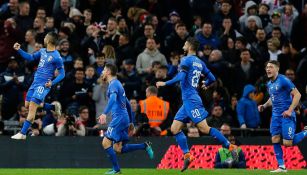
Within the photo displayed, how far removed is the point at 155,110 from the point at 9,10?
594 cm

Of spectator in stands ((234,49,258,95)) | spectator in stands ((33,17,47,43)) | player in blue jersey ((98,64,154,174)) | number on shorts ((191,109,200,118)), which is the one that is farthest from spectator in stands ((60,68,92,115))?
number on shorts ((191,109,200,118))

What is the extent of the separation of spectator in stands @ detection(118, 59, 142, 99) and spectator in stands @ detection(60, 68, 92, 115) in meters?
1.02

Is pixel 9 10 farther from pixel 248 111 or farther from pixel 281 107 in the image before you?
pixel 281 107

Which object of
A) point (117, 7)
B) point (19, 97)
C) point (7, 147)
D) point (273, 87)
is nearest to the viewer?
point (273, 87)

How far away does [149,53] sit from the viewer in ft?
87.6

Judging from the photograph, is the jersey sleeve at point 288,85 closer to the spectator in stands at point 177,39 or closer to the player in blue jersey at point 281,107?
the player in blue jersey at point 281,107

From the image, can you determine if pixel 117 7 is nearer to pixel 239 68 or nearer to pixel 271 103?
pixel 239 68

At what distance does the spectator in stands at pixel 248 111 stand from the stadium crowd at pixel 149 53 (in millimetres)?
26

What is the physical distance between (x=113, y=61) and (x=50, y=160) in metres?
3.66

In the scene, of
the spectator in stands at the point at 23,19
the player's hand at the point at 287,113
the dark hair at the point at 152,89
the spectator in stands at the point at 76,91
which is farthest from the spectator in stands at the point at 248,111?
the spectator in stands at the point at 23,19

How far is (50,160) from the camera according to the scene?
24.3 metres

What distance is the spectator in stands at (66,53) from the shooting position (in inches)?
1027

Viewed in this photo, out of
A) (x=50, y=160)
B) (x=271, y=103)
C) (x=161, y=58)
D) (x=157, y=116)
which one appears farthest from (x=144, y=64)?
(x=271, y=103)

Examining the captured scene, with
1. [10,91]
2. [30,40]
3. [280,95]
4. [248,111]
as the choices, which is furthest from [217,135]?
[30,40]
